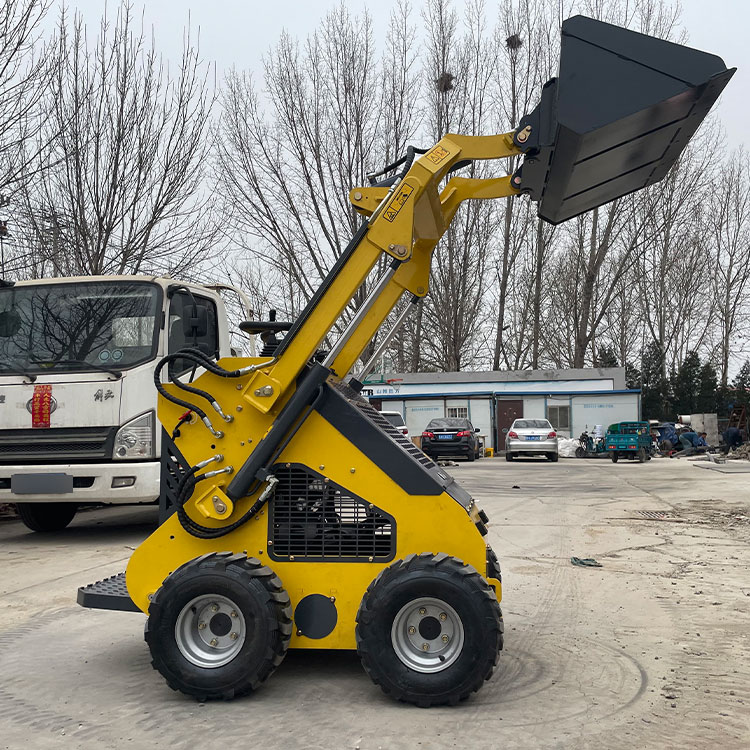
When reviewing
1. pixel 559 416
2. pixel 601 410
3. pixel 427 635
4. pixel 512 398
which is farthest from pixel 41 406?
pixel 601 410

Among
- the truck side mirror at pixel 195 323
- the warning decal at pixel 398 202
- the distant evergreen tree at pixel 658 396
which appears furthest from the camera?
the distant evergreen tree at pixel 658 396

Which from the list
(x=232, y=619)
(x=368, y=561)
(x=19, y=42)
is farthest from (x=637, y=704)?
(x=19, y=42)

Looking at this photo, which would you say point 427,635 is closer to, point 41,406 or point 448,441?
point 41,406

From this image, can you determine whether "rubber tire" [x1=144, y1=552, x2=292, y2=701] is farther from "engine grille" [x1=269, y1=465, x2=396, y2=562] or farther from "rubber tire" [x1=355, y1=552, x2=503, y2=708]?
"rubber tire" [x1=355, y1=552, x2=503, y2=708]

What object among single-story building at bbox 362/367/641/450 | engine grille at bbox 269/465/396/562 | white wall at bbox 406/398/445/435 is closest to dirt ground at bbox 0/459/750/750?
engine grille at bbox 269/465/396/562

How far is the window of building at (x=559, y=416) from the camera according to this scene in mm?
39625

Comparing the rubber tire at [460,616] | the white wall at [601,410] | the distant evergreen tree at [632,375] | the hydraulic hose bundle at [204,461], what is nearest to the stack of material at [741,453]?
the white wall at [601,410]

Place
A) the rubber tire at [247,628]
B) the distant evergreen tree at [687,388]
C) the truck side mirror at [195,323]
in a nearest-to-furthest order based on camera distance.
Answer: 1. the rubber tire at [247,628]
2. the truck side mirror at [195,323]
3. the distant evergreen tree at [687,388]

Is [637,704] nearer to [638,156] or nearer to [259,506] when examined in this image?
[259,506]

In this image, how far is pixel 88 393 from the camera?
8.16 meters

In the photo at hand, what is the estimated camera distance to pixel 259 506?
13.8 ft

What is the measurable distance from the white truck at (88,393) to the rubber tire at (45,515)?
1.62 m

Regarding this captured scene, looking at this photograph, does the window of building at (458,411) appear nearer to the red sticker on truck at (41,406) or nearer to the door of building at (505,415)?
the door of building at (505,415)

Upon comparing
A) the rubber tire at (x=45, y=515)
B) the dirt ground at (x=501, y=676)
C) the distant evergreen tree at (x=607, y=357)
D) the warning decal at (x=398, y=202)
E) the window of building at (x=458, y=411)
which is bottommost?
the dirt ground at (x=501, y=676)
